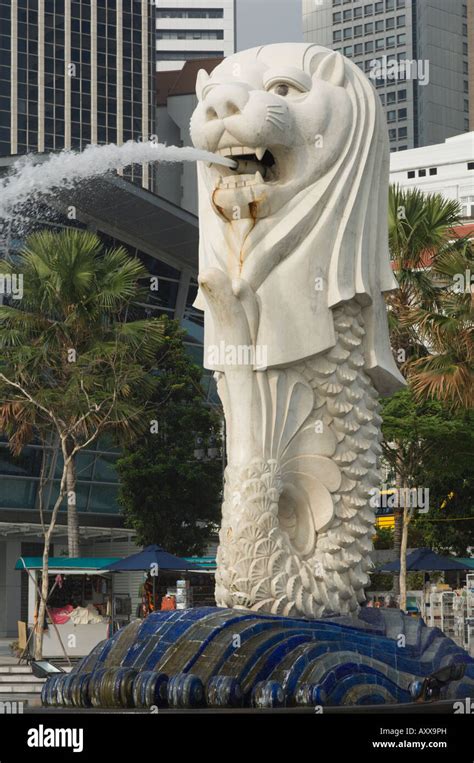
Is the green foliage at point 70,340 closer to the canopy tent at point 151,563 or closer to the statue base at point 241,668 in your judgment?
the canopy tent at point 151,563

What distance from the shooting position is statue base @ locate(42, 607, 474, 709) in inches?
467

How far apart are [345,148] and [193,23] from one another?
118430 mm

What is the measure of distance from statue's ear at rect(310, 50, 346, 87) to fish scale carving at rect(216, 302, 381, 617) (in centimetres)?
229

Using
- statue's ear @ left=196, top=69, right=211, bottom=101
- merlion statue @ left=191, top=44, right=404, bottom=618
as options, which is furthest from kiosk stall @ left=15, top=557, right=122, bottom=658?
statue's ear @ left=196, top=69, right=211, bottom=101

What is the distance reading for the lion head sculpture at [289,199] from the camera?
45.6ft

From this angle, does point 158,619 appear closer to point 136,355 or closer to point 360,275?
point 360,275

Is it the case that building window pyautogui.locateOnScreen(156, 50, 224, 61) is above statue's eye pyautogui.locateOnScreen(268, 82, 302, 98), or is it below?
above

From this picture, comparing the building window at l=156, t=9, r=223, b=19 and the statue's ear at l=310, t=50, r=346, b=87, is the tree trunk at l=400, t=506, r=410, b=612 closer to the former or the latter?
the statue's ear at l=310, t=50, r=346, b=87

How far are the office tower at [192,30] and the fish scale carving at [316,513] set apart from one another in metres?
116

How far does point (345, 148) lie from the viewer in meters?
14.2

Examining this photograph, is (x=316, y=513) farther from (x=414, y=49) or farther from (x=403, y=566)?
(x=414, y=49)

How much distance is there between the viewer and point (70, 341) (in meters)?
26.5

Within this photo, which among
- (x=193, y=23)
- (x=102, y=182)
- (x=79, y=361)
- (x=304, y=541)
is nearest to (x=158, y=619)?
(x=304, y=541)

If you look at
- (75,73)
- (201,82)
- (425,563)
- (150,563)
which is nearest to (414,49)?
(75,73)
